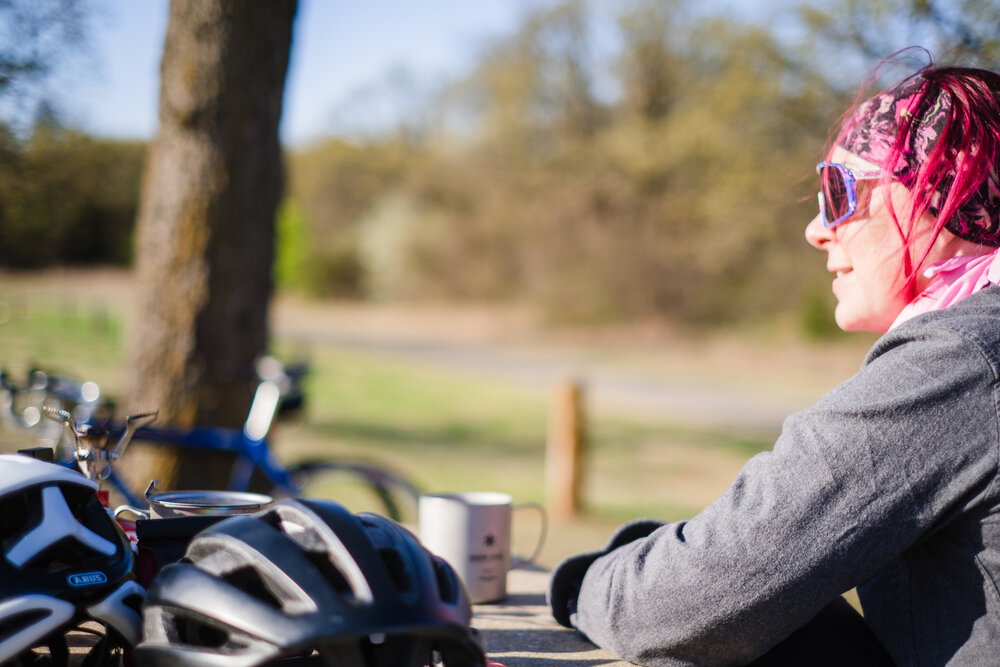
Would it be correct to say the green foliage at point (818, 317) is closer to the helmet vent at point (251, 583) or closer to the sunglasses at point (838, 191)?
the sunglasses at point (838, 191)

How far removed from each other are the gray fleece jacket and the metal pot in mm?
621

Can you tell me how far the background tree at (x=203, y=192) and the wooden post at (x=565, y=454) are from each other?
337 centimetres

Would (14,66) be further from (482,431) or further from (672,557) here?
(482,431)

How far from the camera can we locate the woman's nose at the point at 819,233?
1442mm

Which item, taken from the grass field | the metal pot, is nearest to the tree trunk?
the grass field

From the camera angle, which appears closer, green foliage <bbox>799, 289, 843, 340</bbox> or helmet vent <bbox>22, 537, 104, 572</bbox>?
helmet vent <bbox>22, 537, 104, 572</bbox>

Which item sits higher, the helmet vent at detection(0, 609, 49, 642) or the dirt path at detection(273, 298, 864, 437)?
the helmet vent at detection(0, 609, 49, 642)

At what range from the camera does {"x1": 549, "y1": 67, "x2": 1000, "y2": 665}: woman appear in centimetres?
112

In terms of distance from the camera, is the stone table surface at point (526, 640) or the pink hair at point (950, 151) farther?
the stone table surface at point (526, 640)

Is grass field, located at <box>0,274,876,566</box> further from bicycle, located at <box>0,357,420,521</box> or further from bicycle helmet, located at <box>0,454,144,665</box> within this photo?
bicycle helmet, located at <box>0,454,144,665</box>

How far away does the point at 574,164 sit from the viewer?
88.8 feet

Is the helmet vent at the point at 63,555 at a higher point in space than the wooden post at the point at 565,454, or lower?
higher

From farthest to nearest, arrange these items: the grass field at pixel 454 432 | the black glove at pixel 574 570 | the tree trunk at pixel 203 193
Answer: the grass field at pixel 454 432 → the tree trunk at pixel 203 193 → the black glove at pixel 574 570

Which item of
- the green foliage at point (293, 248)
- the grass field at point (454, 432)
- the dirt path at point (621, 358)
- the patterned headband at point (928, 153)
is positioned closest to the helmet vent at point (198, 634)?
the patterned headband at point (928, 153)
